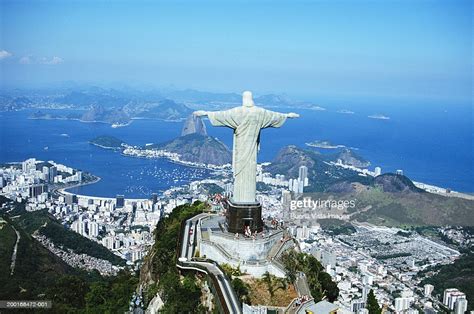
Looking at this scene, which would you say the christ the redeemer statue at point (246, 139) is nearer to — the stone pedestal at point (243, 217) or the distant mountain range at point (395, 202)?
the stone pedestal at point (243, 217)

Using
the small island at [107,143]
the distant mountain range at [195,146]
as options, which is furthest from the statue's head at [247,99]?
the small island at [107,143]

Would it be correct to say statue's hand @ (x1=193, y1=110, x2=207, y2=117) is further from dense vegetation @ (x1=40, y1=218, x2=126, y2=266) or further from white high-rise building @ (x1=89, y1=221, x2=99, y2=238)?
white high-rise building @ (x1=89, y1=221, x2=99, y2=238)

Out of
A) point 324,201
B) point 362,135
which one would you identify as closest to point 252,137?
point 324,201

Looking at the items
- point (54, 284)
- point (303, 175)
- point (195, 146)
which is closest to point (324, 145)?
point (195, 146)

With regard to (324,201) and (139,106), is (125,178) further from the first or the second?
(139,106)

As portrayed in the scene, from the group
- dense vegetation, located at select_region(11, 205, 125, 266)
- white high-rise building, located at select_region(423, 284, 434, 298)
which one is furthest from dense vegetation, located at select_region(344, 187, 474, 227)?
dense vegetation, located at select_region(11, 205, 125, 266)
